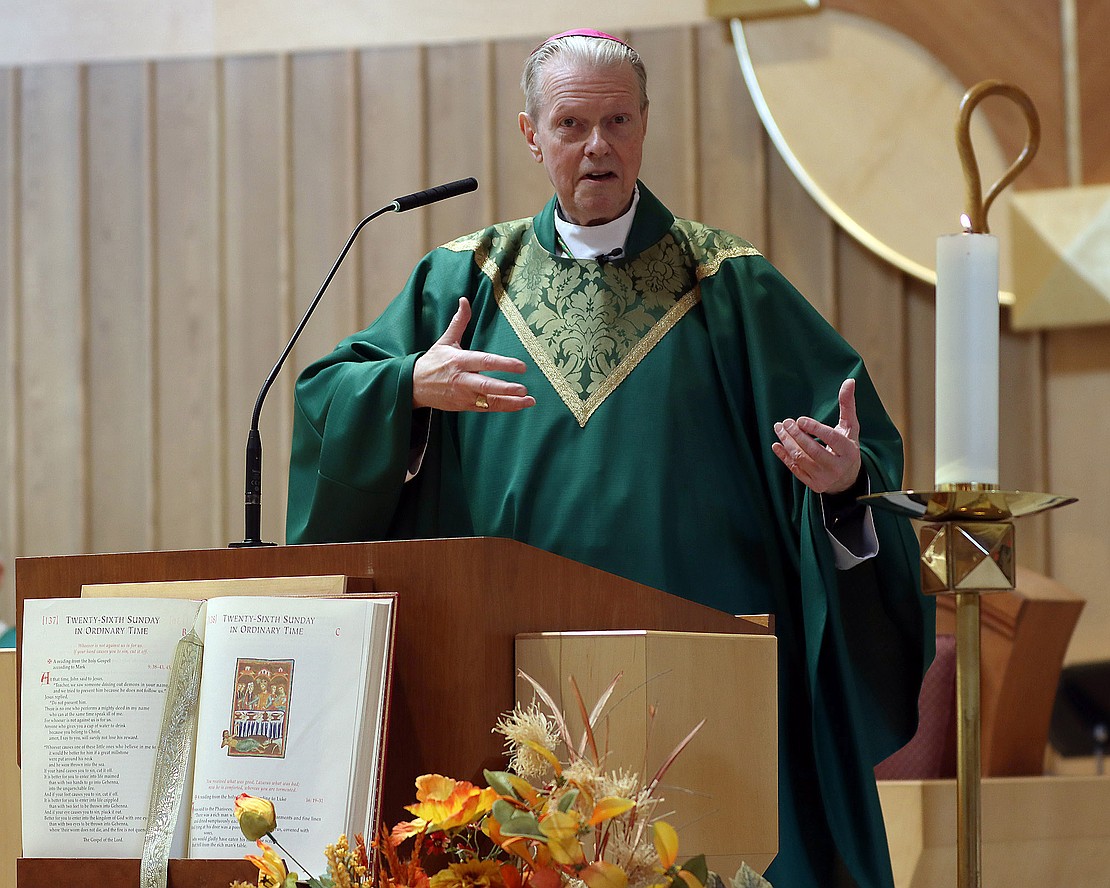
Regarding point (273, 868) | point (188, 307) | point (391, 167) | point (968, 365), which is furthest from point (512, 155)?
point (273, 868)

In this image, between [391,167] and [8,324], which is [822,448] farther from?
[8,324]

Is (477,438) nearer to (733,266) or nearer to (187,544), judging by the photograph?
(733,266)

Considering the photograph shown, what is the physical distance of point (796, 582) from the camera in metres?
2.15

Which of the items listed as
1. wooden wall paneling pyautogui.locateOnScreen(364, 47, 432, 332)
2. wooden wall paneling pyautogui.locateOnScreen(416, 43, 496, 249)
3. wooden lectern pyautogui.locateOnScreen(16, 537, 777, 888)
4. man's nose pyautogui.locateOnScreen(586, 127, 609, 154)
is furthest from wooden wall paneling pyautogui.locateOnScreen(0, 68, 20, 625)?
wooden lectern pyautogui.locateOnScreen(16, 537, 777, 888)

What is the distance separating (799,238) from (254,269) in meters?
1.68

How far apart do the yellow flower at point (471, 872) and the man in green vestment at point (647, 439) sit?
786 millimetres

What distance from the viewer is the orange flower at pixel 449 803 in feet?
3.54

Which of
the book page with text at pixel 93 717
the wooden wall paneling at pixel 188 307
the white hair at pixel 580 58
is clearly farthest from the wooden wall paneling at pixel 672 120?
the book page with text at pixel 93 717

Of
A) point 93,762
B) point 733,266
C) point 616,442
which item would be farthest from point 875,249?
point 93,762

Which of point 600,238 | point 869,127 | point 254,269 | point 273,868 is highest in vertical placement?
point 869,127

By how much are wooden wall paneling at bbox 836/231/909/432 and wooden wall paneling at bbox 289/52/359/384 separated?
1.47 m

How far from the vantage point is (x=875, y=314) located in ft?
13.8

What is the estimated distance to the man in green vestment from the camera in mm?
2006

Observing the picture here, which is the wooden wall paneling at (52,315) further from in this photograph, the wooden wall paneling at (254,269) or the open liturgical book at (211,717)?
the open liturgical book at (211,717)
